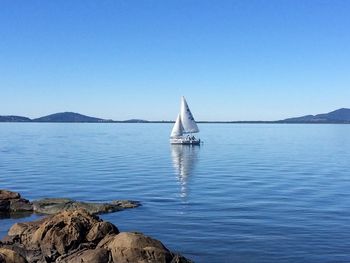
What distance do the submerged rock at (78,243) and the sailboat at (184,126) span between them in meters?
106

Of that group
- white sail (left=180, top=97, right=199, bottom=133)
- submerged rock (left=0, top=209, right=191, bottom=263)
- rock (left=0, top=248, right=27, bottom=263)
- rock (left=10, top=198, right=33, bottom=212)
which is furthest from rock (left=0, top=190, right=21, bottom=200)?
white sail (left=180, top=97, right=199, bottom=133)

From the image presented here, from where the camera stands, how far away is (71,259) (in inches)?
978

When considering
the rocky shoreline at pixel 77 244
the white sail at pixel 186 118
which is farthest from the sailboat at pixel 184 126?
the rocky shoreline at pixel 77 244

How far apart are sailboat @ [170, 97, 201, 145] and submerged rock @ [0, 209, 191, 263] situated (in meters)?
106

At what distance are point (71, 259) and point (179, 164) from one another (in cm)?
6432

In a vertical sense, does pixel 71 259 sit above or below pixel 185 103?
below

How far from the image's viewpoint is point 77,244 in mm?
27234

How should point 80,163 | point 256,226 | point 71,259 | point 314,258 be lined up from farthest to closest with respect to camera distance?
point 80,163 < point 256,226 < point 314,258 < point 71,259

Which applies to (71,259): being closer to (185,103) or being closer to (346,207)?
(346,207)

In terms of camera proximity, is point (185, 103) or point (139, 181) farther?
point (185, 103)

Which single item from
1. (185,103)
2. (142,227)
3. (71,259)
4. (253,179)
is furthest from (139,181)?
(185,103)

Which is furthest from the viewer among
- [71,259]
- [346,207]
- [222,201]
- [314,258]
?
[222,201]

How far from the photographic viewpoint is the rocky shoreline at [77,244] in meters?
24.0

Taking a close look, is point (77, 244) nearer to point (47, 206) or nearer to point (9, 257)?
point (9, 257)
